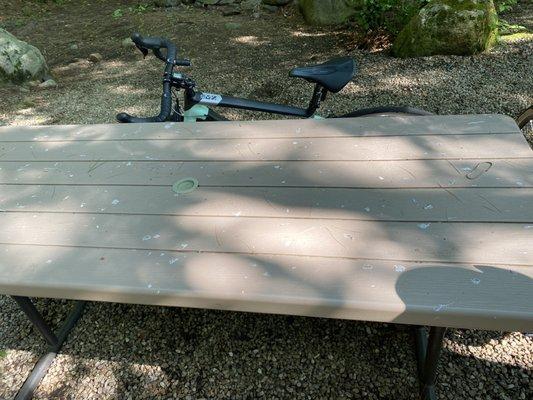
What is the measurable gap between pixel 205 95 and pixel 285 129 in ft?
2.31

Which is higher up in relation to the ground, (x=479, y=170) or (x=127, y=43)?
(x=479, y=170)

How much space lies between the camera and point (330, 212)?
3.98ft

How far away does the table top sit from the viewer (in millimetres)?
971

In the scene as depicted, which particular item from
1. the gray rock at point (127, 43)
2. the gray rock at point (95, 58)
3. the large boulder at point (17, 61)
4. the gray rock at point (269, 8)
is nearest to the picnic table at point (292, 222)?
the large boulder at point (17, 61)

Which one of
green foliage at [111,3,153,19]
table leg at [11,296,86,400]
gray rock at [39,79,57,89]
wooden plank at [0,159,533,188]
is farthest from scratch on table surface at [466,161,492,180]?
green foliage at [111,3,153,19]

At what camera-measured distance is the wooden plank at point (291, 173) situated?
1.29 metres

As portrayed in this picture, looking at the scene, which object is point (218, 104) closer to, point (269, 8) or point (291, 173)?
point (291, 173)

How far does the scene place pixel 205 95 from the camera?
220 centimetres

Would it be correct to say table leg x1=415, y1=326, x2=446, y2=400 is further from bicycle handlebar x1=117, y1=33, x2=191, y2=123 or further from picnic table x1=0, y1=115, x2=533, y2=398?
bicycle handlebar x1=117, y1=33, x2=191, y2=123

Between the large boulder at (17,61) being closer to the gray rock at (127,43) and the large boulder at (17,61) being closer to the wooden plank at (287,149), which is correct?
the gray rock at (127,43)

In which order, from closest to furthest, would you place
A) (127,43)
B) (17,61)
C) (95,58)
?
(17,61) → (95,58) → (127,43)

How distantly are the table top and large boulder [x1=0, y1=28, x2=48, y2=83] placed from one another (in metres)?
3.33

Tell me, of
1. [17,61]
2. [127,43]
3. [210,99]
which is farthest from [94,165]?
[127,43]

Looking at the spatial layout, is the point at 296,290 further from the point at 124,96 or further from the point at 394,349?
the point at 124,96
